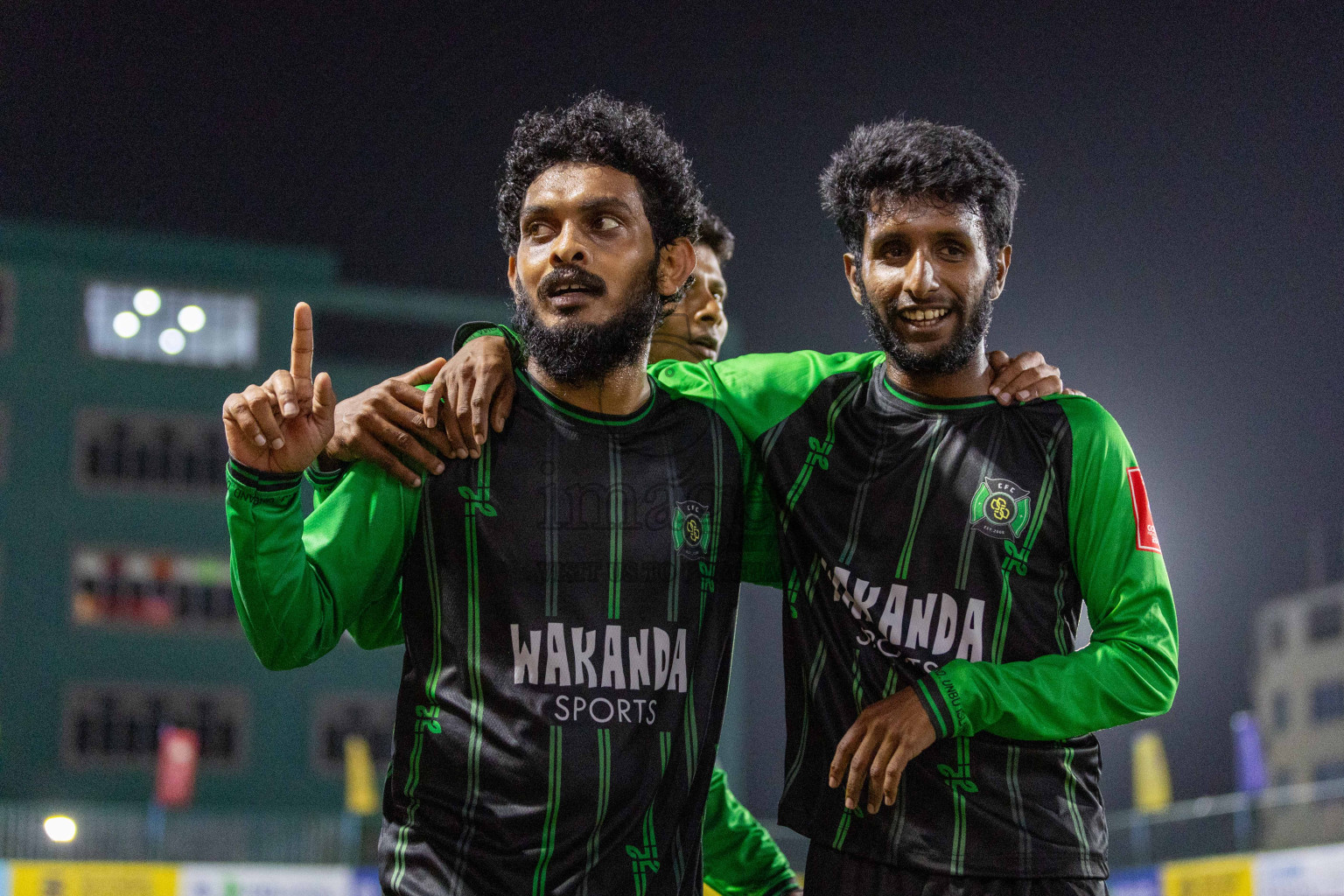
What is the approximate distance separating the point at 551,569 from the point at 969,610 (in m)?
0.85

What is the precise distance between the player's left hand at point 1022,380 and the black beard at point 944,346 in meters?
0.09

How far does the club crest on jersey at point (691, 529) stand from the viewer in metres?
2.75

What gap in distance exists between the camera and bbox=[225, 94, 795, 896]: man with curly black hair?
8.13ft

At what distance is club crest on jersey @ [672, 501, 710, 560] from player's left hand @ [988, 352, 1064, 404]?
0.70m

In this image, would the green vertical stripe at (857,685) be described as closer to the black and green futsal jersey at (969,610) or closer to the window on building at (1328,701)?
the black and green futsal jersey at (969,610)

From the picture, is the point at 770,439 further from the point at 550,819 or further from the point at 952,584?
the point at 550,819

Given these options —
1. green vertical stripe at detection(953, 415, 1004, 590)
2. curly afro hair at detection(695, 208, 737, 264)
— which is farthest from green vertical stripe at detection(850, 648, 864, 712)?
curly afro hair at detection(695, 208, 737, 264)

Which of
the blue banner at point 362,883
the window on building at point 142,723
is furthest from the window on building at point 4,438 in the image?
the blue banner at point 362,883

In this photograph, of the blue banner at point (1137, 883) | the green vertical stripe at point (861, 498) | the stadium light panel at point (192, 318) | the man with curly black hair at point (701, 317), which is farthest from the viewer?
the stadium light panel at point (192, 318)

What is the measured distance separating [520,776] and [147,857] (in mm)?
11015

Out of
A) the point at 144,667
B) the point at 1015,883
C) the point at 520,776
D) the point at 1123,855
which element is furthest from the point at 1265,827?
the point at 144,667

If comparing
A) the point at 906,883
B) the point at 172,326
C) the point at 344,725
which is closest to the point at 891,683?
the point at 906,883

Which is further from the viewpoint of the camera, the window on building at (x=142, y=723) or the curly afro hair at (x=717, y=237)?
the window on building at (x=142, y=723)

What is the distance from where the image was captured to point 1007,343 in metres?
36.6
